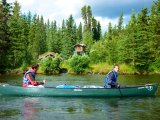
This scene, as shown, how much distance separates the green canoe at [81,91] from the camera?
25.9 metres

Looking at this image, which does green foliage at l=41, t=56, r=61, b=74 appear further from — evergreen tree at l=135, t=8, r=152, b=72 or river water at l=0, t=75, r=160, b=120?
river water at l=0, t=75, r=160, b=120

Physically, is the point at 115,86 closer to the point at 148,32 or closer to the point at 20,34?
the point at 148,32

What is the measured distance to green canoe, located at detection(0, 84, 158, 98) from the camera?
85.1ft

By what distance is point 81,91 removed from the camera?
85.1ft

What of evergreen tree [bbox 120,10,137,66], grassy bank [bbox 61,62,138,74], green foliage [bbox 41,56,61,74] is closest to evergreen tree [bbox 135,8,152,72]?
evergreen tree [bbox 120,10,137,66]

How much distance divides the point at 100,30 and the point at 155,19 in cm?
6735

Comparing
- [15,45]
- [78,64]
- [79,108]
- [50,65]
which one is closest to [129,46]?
[78,64]

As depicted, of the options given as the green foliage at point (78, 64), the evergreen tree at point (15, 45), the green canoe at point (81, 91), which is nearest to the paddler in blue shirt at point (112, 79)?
the green canoe at point (81, 91)

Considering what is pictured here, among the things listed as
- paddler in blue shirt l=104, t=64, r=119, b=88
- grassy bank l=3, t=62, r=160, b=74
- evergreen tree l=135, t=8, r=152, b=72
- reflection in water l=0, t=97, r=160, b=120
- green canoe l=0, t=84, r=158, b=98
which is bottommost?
reflection in water l=0, t=97, r=160, b=120

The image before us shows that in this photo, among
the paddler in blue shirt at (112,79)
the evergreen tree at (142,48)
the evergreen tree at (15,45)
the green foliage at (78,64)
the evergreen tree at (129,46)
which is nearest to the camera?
the paddler in blue shirt at (112,79)

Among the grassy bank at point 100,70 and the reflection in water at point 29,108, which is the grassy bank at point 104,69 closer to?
the grassy bank at point 100,70

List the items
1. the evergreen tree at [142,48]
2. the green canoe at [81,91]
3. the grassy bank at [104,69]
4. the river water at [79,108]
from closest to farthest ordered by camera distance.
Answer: the river water at [79,108], the green canoe at [81,91], the grassy bank at [104,69], the evergreen tree at [142,48]

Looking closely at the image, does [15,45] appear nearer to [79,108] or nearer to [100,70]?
[100,70]

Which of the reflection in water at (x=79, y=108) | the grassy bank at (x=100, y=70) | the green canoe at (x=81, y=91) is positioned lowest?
the reflection in water at (x=79, y=108)
